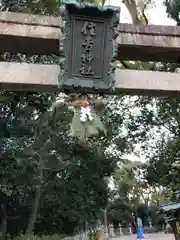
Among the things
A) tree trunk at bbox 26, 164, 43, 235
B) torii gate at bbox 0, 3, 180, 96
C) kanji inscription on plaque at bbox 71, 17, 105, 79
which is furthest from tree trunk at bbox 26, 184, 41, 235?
kanji inscription on plaque at bbox 71, 17, 105, 79

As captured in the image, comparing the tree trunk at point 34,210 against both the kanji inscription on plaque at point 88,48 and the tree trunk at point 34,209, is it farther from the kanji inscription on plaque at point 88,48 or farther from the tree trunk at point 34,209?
the kanji inscription on plaque at point 88,48

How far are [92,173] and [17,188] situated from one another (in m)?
3.86

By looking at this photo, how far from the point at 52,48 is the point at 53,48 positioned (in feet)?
0.05

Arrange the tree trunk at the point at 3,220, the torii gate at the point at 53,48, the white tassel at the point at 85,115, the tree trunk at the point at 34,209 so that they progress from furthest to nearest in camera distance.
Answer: the tree trunk at the point at 3,220
the tree trunk at the point at 34,209
the torii gate at the point at 53,48
the white tassel at the point at 85,115

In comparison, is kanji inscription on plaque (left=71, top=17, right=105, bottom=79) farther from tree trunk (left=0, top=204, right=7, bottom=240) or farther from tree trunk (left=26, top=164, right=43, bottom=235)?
tree trunk (left=0, top=204, right=7, bottom=240)

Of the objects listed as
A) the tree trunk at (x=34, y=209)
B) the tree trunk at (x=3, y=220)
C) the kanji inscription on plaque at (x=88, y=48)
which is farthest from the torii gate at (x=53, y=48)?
the tree trunk at (x=3, y=220)

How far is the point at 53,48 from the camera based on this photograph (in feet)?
16.0

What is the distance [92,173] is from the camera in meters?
14.4

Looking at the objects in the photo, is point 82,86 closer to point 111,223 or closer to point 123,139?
point 123,139

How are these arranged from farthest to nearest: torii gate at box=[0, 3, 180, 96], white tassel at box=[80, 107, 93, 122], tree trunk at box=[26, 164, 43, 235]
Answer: tree trunk at box=[26, 164, 43, 235] < torii gate at box=[0, 3, 180, 96] < white tassel at box=[80, 107, 93, 122]

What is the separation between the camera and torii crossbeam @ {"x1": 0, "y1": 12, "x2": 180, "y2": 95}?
4.37 m

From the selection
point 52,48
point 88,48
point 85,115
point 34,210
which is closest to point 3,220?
point 34,210

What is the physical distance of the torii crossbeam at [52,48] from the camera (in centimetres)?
437

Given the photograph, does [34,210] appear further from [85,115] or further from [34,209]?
[85,115]
